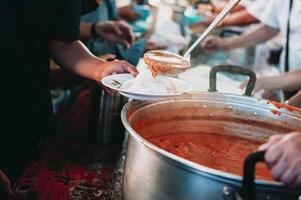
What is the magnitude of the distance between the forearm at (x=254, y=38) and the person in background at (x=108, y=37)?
2.49 feet

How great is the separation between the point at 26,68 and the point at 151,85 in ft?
1.88

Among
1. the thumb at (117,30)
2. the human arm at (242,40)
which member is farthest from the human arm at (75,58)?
the human arm at (242,40)

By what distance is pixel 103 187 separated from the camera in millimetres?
1434

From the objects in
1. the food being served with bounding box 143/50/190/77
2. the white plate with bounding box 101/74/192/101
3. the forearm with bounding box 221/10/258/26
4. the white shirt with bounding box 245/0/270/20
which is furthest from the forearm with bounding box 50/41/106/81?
the forearm with bounding box 221/10/258/26

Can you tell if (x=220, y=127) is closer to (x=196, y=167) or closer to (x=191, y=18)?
(x=196, y=167)

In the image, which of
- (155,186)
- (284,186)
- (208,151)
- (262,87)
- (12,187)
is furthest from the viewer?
(262,87)

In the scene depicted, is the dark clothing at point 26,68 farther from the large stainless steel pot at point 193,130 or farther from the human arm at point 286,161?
the human arm at point 286,161

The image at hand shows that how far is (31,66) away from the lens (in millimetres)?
1584

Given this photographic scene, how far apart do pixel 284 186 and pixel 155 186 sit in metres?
0.35

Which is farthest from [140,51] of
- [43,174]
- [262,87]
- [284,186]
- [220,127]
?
[284,186]

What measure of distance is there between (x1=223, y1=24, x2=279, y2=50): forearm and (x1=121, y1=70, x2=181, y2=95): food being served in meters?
1.99

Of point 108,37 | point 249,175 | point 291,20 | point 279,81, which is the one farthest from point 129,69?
point 291,20

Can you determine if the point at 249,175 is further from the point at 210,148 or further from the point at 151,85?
the point at 210,148

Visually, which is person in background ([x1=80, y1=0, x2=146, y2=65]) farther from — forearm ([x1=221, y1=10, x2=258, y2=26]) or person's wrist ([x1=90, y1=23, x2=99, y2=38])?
forearm ([x1=221, y1=10, x2=258, y2=26])
